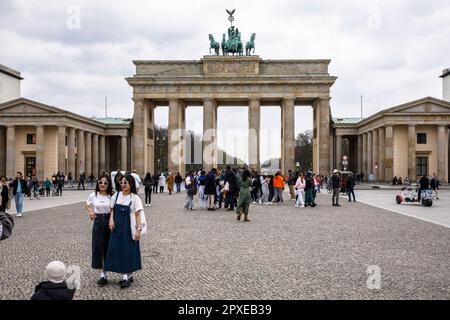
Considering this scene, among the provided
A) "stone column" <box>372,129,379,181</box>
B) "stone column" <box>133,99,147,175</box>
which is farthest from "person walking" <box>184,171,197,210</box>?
"stone column" <box>372,129,379,181</box>

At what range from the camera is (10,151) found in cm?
→ 6188

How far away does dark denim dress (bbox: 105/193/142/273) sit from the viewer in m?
8.34

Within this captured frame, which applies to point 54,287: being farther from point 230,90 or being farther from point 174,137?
point 230,90

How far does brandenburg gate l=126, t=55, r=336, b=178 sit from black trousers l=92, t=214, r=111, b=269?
192ft

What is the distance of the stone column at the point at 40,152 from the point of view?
60.9 metres

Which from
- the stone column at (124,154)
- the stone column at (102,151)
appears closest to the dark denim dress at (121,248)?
the stone column at (124,154)

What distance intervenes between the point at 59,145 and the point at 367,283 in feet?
187

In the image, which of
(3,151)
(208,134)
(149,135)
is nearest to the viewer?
(3,151)

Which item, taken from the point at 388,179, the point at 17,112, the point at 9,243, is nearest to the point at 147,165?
the point at 17,112

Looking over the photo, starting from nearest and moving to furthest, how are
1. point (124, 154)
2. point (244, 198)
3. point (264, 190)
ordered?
point (244, 198)
point (264, 190)
point (124, 154)

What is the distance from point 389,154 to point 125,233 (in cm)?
5640

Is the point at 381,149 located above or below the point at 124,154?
above

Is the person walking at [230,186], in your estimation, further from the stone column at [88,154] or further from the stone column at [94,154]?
the stone column at [94,154]

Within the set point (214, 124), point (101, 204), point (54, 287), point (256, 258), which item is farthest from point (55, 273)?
point (214, 124)
